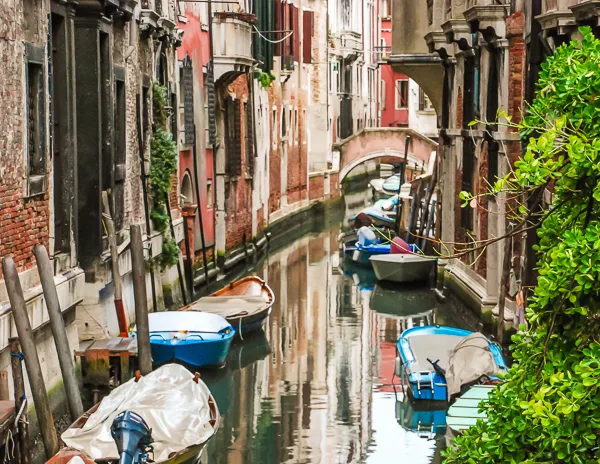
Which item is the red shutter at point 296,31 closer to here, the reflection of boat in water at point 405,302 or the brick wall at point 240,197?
the brick wall at point 240,197

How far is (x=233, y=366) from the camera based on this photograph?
14.6 meters

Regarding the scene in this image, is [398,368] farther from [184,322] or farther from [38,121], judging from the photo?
[38,121]

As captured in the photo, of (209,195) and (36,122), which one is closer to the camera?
(36,122)

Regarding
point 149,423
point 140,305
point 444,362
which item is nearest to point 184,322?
point 140,305

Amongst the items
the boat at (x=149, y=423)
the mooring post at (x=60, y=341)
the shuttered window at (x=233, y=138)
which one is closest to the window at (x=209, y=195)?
the shuttered window at (x=233, y=138)

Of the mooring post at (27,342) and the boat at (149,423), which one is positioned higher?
the mooring post at (27,342)

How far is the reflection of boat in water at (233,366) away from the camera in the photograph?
13.1 metres

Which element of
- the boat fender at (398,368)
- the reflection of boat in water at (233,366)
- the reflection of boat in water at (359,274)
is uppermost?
the boat fender at (398,368)

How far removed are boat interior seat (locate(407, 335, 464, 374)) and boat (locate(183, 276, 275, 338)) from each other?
2.70m

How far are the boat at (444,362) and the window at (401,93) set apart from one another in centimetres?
4221

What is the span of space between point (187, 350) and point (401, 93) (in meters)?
44.3

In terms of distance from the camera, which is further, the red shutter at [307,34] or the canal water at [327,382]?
the red shutter at [307,34]

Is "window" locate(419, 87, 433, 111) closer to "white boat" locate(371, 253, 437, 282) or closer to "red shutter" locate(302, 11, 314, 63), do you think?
"red shutter" locate(302, 11, 314, 63)

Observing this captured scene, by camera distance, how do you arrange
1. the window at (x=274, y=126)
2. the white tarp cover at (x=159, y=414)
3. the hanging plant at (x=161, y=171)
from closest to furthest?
the white tarp cover at (x=159, y=414), the hanging plant at (x=161, y=171), the window at (x=274, y=126)
